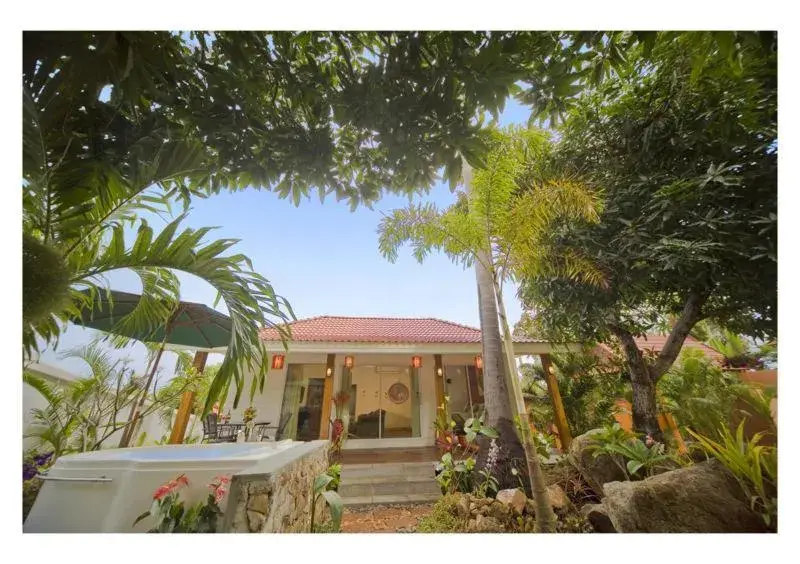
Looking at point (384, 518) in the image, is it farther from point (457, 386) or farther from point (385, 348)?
point (457, 386)

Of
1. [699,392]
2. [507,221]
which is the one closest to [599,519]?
[699,392]

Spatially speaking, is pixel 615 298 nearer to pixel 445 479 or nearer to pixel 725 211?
pixel 725 211

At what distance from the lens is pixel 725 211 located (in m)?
2.12

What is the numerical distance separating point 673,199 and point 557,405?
393cm

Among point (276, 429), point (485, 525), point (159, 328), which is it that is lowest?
point (485, 525)

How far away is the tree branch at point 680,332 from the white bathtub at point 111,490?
13.4 feet

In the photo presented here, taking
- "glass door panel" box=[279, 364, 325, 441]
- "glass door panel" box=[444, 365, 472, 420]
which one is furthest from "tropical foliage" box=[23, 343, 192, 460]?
"glass door panel" box=[444, 365, 472, 420]

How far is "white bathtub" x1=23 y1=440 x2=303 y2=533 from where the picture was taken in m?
1.82

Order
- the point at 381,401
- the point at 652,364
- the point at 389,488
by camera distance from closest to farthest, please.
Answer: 1. the point at 652,364
2. the point at 389,488
3. the point at 381,401

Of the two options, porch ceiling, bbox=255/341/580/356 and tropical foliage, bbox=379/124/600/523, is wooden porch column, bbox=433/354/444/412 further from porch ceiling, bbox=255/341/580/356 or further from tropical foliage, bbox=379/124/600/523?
tropical foliage, bbox=379/124/600/523

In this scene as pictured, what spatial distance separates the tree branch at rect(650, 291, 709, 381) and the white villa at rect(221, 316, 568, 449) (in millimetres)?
2075

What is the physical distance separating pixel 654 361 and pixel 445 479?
2.78 m

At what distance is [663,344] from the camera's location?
3123 mm

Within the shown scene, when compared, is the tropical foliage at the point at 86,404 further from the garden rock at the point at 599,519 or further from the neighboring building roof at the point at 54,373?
the garden rock at the point at 599,519
